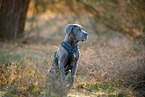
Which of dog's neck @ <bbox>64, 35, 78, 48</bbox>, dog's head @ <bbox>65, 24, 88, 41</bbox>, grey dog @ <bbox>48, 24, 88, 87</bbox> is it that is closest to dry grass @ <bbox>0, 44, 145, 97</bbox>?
grey dog @ <bbox>48, 24, 88, 87</bbox>

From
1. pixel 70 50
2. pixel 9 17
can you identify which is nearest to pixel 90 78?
pixel 70 50

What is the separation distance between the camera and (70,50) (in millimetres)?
4297

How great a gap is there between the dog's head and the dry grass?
1.02 metres

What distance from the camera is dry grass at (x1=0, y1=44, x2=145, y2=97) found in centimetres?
408

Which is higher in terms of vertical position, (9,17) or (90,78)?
(9,17)

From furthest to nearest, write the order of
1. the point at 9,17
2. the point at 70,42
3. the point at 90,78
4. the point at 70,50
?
the point at 9,17, the point at 90,78, the point at 70,42, the point at 70,50

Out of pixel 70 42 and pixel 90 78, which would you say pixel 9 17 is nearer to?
pixel 70 42

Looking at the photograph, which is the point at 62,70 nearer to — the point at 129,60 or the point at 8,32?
the point at 129,60

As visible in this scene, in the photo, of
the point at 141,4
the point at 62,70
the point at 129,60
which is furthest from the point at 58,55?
the point at 141,4

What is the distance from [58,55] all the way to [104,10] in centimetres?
845

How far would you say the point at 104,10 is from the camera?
1214 centimetres

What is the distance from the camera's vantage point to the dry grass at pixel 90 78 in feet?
13.4

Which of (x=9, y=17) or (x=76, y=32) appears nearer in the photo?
(x=76, y=32)

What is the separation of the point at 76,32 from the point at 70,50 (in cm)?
44
